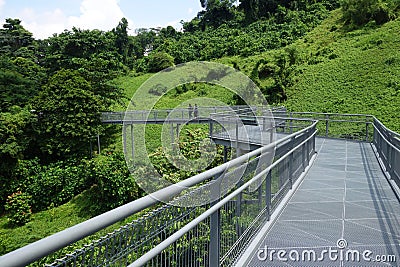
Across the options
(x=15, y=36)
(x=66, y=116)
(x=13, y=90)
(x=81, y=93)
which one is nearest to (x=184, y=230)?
(x=66, y=116)

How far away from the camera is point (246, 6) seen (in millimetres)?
67438

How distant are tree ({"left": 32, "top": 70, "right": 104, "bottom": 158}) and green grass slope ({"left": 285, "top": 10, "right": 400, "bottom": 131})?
667 inches

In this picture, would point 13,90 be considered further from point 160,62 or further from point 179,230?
point 179,230

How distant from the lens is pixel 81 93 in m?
26.4

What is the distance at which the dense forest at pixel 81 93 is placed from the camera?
72.6 feet

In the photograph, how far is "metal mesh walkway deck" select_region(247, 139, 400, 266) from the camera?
379cm

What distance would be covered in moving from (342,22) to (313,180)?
144 ft

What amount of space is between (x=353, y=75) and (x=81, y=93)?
23777 millimetres

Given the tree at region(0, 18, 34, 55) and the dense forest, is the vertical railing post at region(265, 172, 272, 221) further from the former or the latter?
the tree at region(0, 18, 34, 55)

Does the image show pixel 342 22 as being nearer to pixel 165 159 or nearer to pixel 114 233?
pixel 165 159

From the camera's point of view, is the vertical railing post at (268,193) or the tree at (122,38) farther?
the tree at (122,38)

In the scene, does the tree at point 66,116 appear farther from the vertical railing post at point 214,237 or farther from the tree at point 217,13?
the tree at point 217,13

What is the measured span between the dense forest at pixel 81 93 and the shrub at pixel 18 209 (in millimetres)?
58

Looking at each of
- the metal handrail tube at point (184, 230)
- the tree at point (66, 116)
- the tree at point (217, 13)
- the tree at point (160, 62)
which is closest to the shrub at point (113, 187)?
the tree at point (66, 116)
